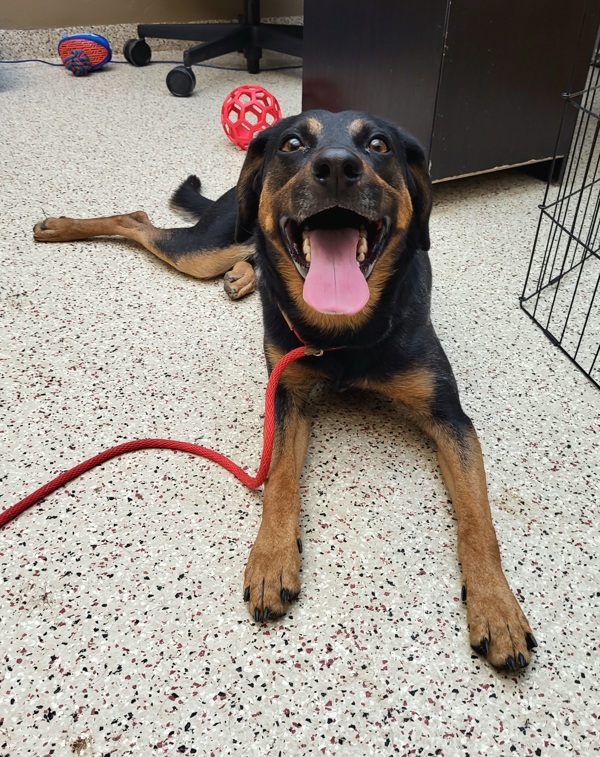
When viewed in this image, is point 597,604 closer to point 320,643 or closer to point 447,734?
point 447,734

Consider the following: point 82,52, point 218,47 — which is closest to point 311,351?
point 218,47

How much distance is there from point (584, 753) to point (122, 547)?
888 mm

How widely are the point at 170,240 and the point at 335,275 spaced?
1127 mm

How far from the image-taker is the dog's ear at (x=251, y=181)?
1.53 meters

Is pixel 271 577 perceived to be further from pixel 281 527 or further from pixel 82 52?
pixel 82 52

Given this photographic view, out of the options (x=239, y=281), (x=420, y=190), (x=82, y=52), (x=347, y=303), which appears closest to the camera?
(x=347, y=303)

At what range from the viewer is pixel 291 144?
55.9 inches

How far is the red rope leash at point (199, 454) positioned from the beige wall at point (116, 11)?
4375mm

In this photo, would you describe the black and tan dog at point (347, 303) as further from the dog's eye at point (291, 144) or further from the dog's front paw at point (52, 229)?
the dog's front paw at point (52, 229)

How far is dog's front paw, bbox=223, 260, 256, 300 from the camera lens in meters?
2.13

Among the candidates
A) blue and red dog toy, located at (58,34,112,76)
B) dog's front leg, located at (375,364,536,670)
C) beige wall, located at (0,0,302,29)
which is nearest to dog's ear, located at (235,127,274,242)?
dog's front leg, located at (375,364,536,670)

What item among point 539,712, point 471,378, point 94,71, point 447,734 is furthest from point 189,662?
point 94,71

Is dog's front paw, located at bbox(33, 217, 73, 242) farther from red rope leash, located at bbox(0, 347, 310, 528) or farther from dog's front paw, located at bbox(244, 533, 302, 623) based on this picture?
dog's front paw, located at bbox(244, 533, 302, 623)

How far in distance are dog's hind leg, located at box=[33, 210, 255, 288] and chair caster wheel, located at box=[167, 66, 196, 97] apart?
79.4 inches
